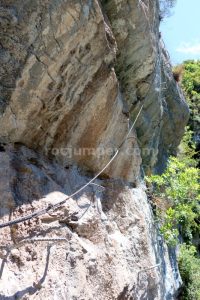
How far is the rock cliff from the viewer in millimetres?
4133

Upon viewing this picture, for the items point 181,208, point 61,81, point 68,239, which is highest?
point 61,81

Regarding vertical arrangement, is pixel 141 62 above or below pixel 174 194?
above

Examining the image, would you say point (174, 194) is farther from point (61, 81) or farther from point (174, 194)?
point (61, 81)

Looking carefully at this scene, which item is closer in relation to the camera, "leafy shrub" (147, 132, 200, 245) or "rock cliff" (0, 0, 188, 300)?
"rock cliff" (0, 0, 188, 300)

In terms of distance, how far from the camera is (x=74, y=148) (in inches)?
211

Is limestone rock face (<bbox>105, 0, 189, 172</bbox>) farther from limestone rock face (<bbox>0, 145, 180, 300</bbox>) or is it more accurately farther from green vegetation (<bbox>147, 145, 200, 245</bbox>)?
limestone rock face (<bbox>0, 145, 180, 300</bbox>)

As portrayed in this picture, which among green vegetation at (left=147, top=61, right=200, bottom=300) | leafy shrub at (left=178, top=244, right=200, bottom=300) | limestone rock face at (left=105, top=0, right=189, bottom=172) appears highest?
limestone rock face at (left=105, top=0, right=189, bottom=172)

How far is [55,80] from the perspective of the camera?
15.3 ft

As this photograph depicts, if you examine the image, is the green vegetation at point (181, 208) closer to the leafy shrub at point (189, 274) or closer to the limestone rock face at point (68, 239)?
the leafy shrub at point (189, 274)

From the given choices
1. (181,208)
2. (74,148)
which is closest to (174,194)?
A: (181,208)

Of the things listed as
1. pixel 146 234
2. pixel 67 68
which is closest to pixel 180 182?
pixel 146 234

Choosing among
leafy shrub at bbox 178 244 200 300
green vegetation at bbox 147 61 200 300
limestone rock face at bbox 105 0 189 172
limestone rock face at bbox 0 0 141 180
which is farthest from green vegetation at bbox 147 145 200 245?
limestone rock face at bbox 0 0 141 180

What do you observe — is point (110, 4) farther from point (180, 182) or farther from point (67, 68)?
point (180, 182)

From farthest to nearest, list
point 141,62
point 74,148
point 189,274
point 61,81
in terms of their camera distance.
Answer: point 189,274, point 141,62, point 74,148, point 61,81
